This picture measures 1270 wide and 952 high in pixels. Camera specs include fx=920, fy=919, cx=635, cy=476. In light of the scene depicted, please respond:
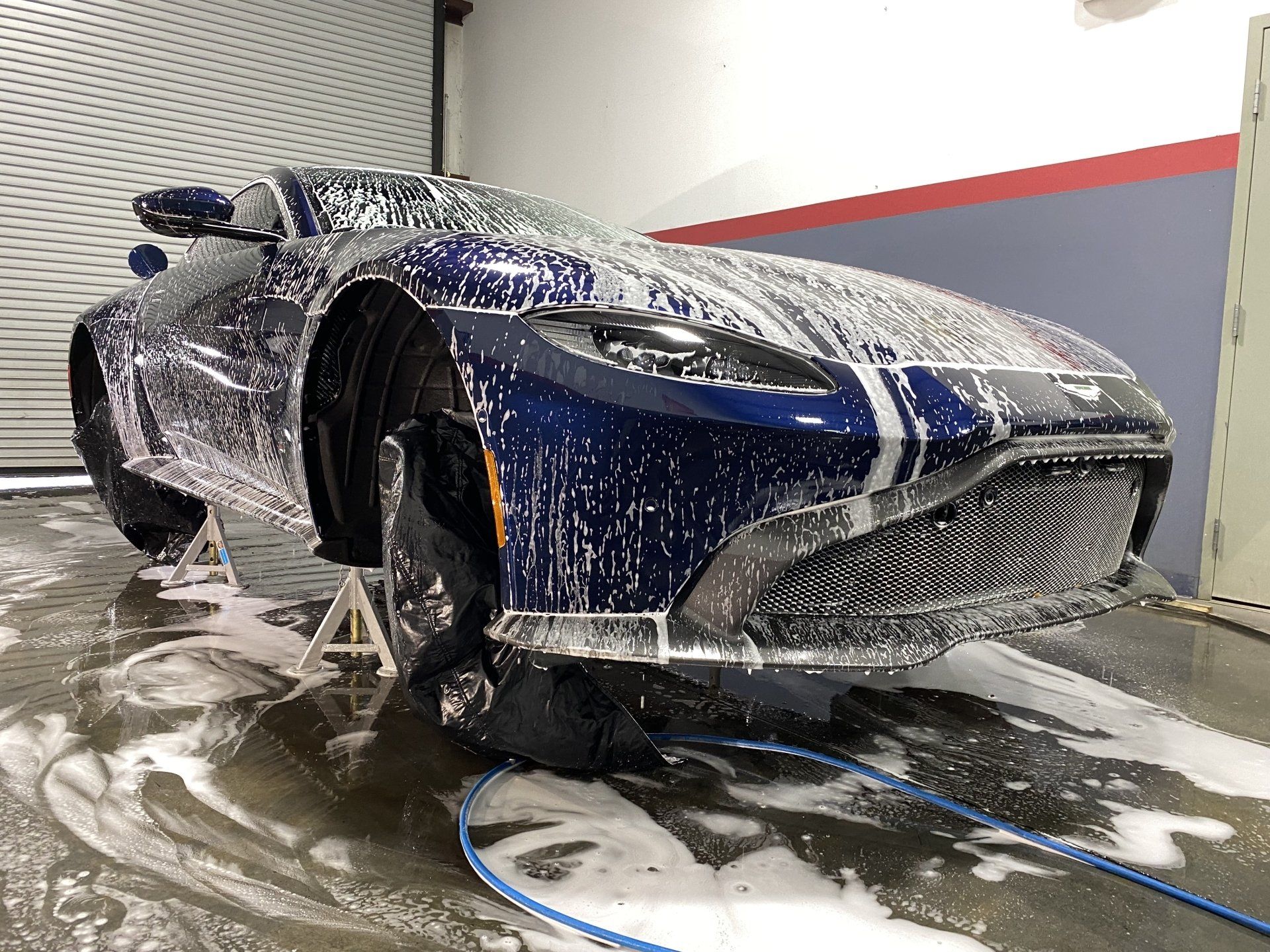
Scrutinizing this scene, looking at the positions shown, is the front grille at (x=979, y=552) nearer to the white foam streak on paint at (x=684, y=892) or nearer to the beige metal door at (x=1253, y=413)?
the white foam streak on paint at (x=684, y=892)

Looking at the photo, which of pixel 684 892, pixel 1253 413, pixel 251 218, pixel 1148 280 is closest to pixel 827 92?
pixel 1148 280

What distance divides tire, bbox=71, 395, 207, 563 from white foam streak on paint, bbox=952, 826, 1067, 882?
2.97 meters

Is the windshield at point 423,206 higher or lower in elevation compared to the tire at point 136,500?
higher

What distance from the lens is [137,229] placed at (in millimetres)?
7004

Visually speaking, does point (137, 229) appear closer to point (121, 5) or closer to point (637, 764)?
point (121, 5)

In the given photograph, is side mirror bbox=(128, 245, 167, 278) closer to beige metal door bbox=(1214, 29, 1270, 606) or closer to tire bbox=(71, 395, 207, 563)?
tire bbox=(71, 395, 207, 563)

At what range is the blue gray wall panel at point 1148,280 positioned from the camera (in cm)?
348

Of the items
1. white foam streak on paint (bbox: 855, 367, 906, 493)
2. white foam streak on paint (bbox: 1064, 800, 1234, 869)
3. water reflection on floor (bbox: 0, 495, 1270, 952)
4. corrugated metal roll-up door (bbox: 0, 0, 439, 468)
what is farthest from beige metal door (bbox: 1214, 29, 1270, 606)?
corrugated metal roll-up door (bbox: 0, 0, 439, 468)

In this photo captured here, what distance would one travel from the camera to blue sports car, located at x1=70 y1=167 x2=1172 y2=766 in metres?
1.27

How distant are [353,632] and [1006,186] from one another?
3358mm

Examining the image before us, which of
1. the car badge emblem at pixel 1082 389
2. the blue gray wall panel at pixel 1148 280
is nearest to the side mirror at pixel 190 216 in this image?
the car badge emblem at pixel 1082 389

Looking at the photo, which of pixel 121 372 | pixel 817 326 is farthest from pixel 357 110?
pixel 817 326

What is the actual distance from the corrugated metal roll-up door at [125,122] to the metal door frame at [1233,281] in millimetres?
6537

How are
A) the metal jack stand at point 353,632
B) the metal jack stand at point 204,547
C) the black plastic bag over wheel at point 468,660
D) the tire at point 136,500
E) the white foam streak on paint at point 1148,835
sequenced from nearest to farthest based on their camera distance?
1. the white foam streak on paint at point 1148,835
2. the black plastic bag over wheel at point 468,660
3. the metal jack stand at point 353,632
4. the metal jack stand at point 204,547
5. the tire at point 136,500
